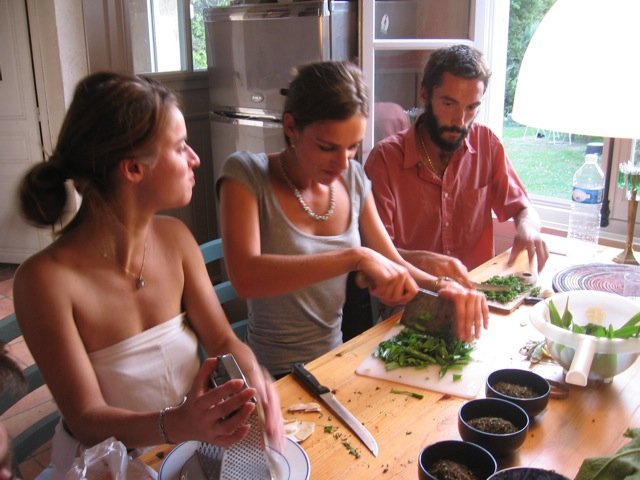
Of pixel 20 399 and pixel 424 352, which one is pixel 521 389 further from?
pixel 20 399

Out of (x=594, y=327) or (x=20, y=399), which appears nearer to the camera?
(x=594, y=327)

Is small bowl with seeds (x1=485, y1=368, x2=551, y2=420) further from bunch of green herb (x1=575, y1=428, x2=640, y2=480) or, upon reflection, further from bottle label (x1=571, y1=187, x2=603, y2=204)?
bottle label (x1=571, y1=187, x2=603, y2=204)

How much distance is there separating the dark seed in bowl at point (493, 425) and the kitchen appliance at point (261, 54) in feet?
5.58

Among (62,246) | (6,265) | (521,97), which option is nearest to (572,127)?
(521,97)

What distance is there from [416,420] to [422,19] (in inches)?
78.6

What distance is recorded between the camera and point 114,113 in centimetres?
108

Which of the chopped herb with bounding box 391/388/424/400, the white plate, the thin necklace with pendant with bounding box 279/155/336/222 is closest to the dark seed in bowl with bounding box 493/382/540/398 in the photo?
the chopped herb with bounding box 391/388/424/400

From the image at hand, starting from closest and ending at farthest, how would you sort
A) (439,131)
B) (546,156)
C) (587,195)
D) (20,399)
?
(20,399) → (439,131) → (587,195) → (546,156)

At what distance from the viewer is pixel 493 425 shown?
3.09 ft

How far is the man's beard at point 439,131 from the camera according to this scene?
1.94 metres

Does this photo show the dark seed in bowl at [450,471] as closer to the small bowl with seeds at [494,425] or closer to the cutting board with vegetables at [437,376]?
the small bowl with seeds at [494,425]

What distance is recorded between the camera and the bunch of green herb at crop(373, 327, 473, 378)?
47.6 inches

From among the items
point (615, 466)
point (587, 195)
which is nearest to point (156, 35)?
point (587, 195)

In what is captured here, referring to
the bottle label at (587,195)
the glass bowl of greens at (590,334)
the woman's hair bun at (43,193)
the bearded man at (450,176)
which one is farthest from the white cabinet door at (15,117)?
the glass bowl of greens at (590,334)
